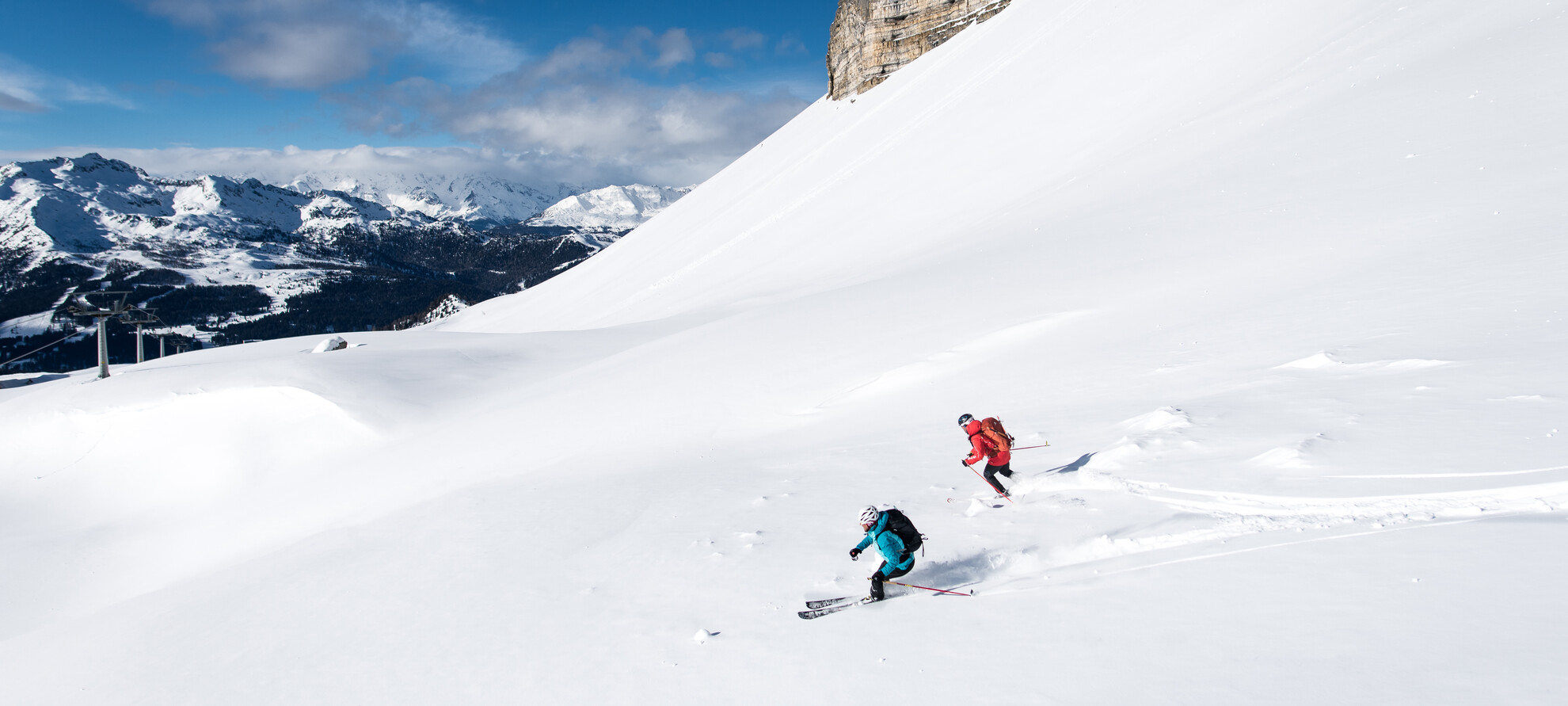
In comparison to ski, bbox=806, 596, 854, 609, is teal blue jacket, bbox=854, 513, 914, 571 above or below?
above

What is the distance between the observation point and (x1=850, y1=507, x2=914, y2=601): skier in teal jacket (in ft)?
21.7

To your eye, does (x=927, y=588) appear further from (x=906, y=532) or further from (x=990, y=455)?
(x=990, y=455)

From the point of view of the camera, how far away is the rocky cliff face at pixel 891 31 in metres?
76.4

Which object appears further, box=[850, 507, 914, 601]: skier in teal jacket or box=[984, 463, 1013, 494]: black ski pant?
box=[984, 463, 1013, 494]: black ski pant

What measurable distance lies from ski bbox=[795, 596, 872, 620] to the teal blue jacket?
0.40m

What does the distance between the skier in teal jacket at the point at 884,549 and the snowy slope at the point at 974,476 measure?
0.93ft

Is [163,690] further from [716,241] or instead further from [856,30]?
[856,30]

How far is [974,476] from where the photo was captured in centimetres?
932

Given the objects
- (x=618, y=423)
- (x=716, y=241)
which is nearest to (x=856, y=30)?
(x=716, y=241)

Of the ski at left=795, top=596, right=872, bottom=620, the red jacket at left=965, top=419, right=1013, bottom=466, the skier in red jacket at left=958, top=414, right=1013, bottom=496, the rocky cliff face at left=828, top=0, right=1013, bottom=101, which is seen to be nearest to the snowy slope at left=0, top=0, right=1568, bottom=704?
the ski at left=795, top=596, right=872, bottom=620

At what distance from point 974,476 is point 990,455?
1027 millimetres

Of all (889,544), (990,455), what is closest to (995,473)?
(990,455)

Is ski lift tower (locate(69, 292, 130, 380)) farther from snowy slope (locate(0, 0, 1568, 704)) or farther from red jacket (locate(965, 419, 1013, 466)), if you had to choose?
red jacket (locate(965, 419, 1013, 466))

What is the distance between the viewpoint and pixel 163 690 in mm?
7777
